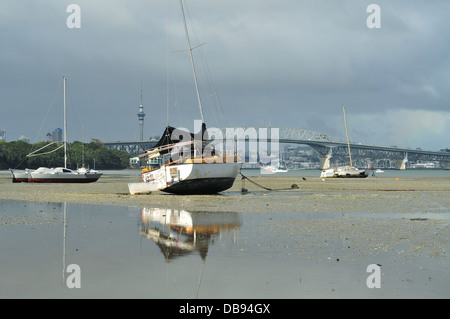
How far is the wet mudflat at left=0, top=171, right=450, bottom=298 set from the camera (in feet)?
28.1

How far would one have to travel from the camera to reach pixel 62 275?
9.48 m

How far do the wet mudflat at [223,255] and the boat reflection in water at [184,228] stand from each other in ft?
0.10

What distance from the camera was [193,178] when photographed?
3350cm

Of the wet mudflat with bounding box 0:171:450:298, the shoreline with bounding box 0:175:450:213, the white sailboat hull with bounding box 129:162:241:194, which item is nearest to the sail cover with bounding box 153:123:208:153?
the white sailboat hull with bounding box 129:162:241:194

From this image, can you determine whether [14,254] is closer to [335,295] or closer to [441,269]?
[335,295]

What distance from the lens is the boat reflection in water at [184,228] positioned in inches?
494

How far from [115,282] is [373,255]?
18.0 feet

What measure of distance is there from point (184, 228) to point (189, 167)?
1696cm
